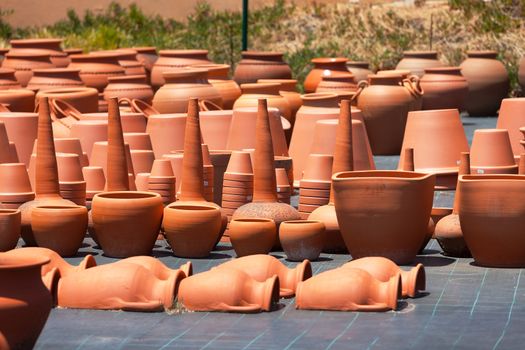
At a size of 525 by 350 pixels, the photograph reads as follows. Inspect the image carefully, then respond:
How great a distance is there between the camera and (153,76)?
47.2ft

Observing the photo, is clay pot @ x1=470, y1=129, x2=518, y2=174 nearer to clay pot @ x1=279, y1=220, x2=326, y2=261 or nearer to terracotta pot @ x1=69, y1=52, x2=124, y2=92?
clay pot @ x1=279, y1=220, x2=326, y2=261

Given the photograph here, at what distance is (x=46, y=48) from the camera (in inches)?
562

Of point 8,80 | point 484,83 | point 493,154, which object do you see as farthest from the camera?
point 484,83

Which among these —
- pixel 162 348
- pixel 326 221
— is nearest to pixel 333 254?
pixel 326 221

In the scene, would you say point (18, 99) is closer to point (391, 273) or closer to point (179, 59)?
point (179, 59)

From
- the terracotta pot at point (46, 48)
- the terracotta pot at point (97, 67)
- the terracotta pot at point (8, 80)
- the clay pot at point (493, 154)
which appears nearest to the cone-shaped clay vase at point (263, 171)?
the clay pot at point (493, 154)

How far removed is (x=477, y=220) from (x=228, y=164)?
1955 mm

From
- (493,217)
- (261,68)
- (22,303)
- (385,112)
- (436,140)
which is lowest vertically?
(385,112)

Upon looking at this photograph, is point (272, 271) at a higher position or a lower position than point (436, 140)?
higher

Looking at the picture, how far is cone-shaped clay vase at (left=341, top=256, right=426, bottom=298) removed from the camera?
6289mm

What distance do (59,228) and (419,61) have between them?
10.2m

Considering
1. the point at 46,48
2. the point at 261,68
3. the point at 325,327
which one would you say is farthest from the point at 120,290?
the point at 261,68

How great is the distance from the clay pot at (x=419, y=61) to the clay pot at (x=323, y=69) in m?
1.82

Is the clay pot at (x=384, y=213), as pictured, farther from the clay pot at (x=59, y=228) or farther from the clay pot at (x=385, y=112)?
the clay pot at (x=385, y=112)
